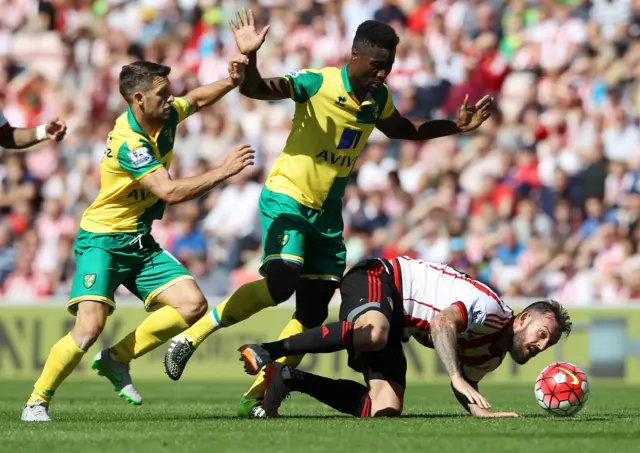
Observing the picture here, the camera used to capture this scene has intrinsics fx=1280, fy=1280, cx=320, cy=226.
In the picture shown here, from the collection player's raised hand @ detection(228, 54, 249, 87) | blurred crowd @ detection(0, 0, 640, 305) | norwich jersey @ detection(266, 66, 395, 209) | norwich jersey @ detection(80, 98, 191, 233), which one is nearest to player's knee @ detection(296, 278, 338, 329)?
norwich jersey @ detection(266, 66, 395, 209)

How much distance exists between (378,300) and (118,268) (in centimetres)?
182

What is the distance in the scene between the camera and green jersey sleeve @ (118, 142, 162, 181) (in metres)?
8.28

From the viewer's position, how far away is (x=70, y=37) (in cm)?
2094

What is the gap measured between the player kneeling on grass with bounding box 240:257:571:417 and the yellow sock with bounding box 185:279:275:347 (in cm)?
55

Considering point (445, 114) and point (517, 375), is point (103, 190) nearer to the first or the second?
point (517, 375)

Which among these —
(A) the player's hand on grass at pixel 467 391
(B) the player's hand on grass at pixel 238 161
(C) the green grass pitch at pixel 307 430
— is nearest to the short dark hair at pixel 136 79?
(B) the player's hand on grass at pixel 238 161

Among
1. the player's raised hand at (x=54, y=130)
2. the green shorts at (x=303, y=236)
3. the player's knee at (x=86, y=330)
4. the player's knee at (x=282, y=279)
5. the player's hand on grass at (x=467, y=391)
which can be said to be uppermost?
the player's raised hand at (x=54, y=130)

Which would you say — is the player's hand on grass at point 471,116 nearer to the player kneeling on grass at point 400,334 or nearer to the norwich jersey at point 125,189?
the player kneeling on grass at point 400,334

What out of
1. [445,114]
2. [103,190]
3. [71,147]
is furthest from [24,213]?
[103,190]

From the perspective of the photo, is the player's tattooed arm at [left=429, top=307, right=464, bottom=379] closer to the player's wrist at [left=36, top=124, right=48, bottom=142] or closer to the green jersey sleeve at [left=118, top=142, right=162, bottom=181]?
the green jersey sleeve at [left=118, top=142, right=162, bottom=181]

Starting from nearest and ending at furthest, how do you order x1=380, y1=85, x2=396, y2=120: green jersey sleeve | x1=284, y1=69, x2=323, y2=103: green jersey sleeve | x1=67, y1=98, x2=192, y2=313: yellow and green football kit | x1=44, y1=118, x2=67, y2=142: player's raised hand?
x1=67, y1=98, x2=192, y2=313: yellow and green football kit < x1=284, y1=69, x2=323, y2=103: green jersey sleeve < x1=44, y1=118, x2=67, y2=142: player's raised hand < x1=380, y1=85, x2=396, y2=120: green jersey sleeve

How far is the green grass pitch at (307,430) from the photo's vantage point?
6520 mm

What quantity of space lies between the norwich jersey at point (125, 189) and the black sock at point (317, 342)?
1397 mm

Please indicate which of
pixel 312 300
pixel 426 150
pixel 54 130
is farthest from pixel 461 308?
pixel 426 150
